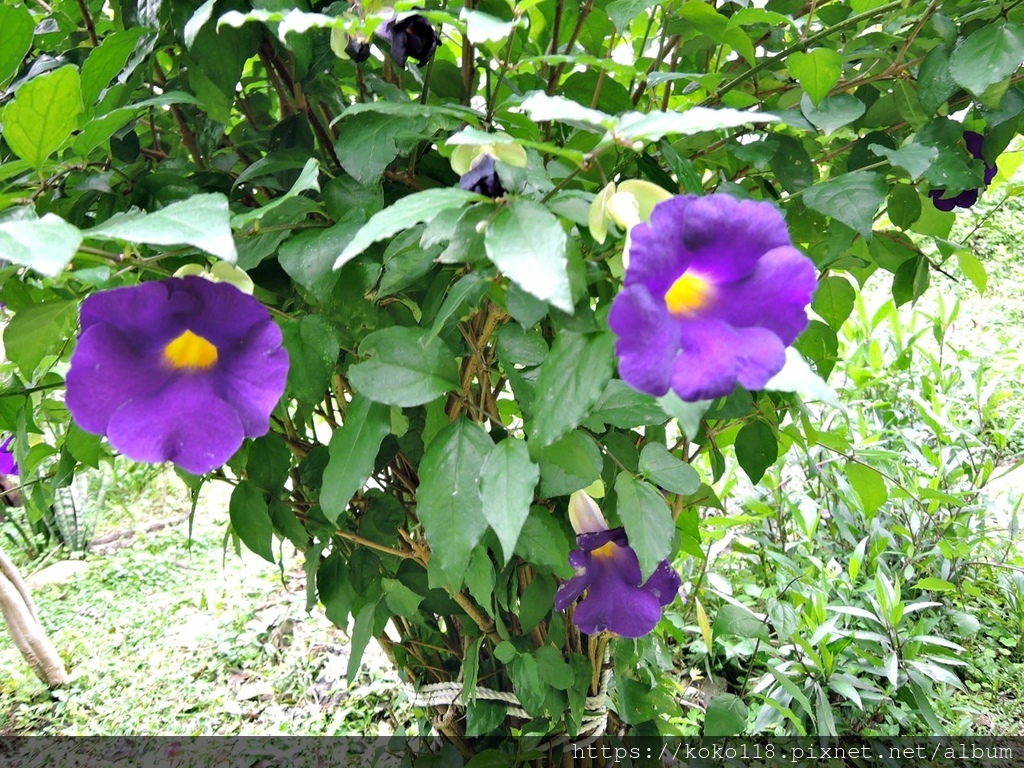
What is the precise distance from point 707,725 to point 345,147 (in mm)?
1025

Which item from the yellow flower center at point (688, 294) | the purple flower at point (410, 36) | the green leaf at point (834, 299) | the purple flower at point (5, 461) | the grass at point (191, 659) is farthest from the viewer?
the grass at point (191, 659)

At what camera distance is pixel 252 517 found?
2.57 feet

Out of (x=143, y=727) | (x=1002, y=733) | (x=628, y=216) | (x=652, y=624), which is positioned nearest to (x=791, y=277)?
(x=628, y=216)

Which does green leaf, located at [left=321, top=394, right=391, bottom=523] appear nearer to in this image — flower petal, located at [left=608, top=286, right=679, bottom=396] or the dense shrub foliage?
the dense shrub foliage

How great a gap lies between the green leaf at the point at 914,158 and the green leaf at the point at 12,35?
644 mm

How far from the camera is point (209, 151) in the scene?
27.3 inches

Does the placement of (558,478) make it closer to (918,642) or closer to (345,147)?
(345,147)

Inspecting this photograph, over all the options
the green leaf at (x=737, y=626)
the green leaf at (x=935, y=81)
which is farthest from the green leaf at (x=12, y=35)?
the green leaf at (x=737, y=626)

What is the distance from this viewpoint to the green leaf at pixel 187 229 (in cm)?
34

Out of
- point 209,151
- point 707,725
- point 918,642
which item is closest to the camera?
point 209,151

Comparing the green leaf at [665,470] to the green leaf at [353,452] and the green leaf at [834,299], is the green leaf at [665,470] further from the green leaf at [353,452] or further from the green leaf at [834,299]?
the green leaf at [834,299]

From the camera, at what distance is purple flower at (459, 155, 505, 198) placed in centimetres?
43

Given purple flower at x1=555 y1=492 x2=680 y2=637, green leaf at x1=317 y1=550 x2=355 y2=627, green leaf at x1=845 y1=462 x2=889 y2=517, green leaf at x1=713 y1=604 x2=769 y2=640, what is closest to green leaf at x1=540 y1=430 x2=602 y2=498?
purple flower at x1=555 y1=492 x2=680 y2=637

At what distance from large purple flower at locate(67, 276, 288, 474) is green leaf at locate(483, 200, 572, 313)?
0.16m
